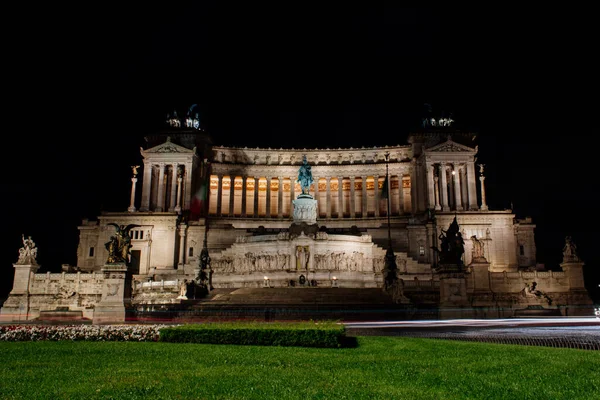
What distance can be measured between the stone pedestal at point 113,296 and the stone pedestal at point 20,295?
73.9 ft

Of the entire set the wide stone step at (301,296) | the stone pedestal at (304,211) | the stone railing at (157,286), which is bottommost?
the wide stone step at (301,296)

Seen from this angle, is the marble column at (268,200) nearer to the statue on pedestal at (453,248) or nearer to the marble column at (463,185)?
the marble column at (463,185)

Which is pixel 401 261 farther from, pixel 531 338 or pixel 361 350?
pixel 361 350

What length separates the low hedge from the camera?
1952 centimetres

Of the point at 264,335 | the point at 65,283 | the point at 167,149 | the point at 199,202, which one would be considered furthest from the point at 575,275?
the point at 167,149

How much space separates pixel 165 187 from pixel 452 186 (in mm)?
49490

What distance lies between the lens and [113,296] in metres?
37.3

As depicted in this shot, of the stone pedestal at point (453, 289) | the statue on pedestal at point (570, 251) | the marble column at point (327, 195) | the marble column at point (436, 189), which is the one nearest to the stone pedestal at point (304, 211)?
the marble column at point (436, 189)

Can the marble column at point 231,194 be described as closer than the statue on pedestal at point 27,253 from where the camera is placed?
No

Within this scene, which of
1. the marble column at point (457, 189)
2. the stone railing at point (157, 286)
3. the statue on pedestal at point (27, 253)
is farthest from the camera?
the marble column at point (457, 189)

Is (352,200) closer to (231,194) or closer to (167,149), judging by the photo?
(231,194)

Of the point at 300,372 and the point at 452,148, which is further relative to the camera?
the point at 452,148

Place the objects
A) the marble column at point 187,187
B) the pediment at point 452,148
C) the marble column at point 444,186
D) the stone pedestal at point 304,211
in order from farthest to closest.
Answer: the marble column at point 187,187 → the pediment at point 452,148 → the marble column at point 444,186 → the stone pedestal at point 304,211

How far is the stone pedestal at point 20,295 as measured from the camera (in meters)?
54.8
